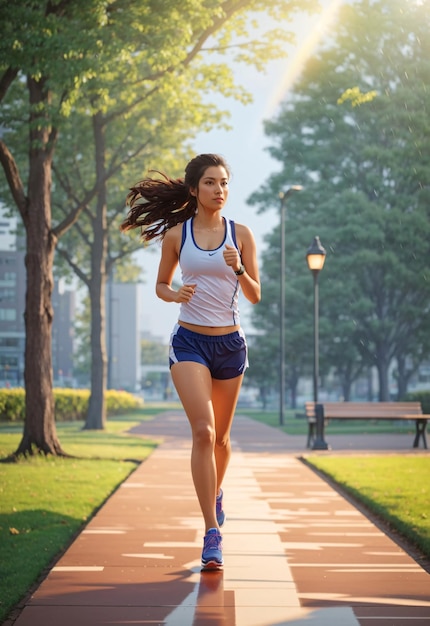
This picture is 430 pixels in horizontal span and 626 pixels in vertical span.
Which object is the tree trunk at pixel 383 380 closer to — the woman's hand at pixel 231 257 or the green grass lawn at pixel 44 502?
the green grass lawn at pixel 44 502

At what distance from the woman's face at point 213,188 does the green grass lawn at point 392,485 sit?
276 cm

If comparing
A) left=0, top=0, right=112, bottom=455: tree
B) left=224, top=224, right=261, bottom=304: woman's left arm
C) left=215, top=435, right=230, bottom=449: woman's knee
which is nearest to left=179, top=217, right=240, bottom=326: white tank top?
left=224, top=224, right=261, bottom=304: woman's left arm

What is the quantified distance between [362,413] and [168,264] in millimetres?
16373

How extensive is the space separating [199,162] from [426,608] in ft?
9.29

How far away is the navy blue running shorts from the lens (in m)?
6.45

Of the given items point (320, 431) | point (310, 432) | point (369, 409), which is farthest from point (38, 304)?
point (369, 409)

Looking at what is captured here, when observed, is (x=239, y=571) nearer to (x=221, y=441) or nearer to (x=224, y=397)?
(x=221, y=441)

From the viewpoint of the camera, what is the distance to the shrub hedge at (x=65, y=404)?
109 feet

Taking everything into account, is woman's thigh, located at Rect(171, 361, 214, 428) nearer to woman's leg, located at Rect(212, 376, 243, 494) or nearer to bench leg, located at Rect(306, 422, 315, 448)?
woman's leg, located at Rect(212, 376, 243, 494)

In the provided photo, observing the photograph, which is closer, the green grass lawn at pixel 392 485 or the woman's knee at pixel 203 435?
the woman's knee at pixel 203 435

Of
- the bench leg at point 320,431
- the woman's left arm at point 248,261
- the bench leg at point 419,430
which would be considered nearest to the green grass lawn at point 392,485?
the woman's left arm at point 248,261

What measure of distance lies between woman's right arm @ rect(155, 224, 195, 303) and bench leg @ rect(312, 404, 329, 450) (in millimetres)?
14184

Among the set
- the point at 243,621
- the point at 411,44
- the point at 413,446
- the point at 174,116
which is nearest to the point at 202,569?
the point at 243,621

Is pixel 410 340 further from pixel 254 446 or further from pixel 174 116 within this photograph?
pixel 254 446
